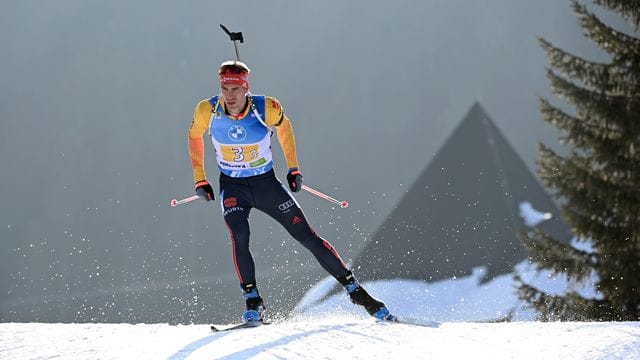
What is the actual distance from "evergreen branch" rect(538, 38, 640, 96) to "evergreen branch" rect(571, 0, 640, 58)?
0.26 meters

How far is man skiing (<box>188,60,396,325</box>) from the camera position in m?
5.95

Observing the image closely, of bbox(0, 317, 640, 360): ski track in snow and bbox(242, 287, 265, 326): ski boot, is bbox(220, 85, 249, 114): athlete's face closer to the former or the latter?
bbox(242, 287, 265, 326): ski boot

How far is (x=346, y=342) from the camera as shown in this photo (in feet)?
14.8

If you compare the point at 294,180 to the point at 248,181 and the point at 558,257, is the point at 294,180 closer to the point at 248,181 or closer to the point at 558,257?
the point at 248,181

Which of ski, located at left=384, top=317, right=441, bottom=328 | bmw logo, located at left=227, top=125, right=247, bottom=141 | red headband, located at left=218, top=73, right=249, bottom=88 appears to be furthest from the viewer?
bmw logo, located at left=227, top=125, right=247, bottom=141

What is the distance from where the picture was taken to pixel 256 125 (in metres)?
6.19

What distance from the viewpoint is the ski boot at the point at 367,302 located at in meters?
5.82

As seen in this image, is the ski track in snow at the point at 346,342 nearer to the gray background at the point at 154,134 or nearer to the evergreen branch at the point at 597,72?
the evergreen branch at the point at 597,72

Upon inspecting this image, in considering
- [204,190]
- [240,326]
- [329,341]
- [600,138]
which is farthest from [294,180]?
[600,138]

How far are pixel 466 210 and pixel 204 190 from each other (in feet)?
193

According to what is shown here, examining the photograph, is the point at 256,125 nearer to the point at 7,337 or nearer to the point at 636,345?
the point at 7,337

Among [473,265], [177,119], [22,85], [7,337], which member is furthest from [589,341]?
[22,85]

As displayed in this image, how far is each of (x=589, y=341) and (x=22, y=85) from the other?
658 feet

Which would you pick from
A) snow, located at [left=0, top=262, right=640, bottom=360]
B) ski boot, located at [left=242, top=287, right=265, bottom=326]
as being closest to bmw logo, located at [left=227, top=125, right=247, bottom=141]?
ski boot, located at [left=242, top=287, right=265, bottom=326]
